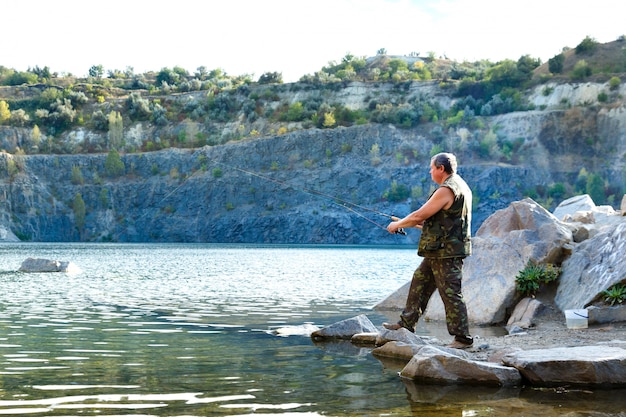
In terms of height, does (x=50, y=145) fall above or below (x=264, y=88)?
below

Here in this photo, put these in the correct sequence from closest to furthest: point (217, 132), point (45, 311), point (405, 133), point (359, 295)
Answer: point (45, 311)
point (359, 295)
point (405, 133)
point (217, 132)

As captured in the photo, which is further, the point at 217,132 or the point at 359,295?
the point at 217,132

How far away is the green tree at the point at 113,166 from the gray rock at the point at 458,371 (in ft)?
313

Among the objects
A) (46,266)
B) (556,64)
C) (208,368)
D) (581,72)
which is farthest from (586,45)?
(208,368)

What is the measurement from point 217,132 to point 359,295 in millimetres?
91857

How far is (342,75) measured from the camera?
422ft

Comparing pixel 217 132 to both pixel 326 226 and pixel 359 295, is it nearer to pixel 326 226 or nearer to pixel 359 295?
A: pixel 326 226

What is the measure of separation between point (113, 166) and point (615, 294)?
93.1 meters

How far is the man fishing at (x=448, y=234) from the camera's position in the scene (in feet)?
33.2

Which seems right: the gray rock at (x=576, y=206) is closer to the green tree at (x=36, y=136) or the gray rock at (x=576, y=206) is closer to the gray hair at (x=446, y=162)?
the gray hair at (x=446, y=162)

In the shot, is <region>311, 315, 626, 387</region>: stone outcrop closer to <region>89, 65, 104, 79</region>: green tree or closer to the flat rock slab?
the flat rock slab

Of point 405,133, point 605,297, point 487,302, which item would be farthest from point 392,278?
point 405,133

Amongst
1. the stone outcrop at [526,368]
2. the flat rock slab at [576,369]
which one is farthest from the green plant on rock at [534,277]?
the flat rock slab at [576,369]

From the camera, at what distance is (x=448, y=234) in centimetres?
1017
